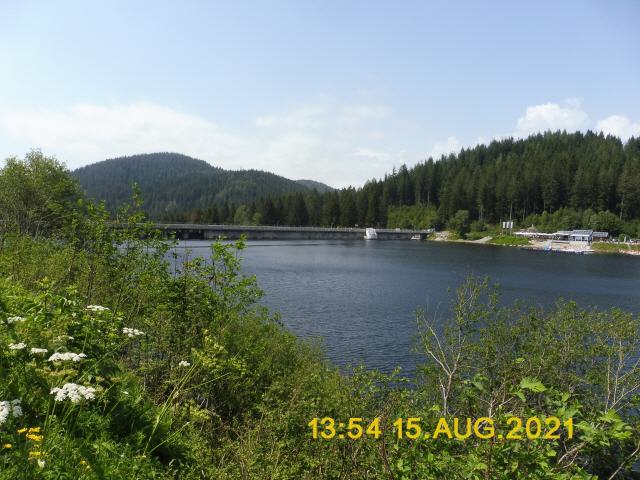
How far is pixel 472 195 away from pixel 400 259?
93635 mm

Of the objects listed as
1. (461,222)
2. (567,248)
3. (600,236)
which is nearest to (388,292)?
(567,248)

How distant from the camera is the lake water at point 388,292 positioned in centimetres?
2683

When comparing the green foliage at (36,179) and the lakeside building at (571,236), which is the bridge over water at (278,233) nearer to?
the lakeside building at (571,236)

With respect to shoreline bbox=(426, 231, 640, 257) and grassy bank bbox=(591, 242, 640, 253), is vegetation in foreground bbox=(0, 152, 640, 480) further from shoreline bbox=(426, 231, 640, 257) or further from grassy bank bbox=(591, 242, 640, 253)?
grassy bank bbox=(591, 242, 640, 253)

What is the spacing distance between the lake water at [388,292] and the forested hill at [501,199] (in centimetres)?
7226

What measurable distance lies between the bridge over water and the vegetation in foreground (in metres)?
113

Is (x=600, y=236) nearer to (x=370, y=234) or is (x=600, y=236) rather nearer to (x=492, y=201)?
(x=492, y=201)

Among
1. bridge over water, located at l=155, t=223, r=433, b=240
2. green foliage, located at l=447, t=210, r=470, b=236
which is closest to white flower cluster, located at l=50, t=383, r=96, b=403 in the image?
bridge over water, located at l=155, t=223, r=433, b=240

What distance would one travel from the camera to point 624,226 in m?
130

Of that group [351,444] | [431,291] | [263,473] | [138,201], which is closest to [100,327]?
[263,473]

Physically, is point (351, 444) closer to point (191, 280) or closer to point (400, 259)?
point (191, 280)

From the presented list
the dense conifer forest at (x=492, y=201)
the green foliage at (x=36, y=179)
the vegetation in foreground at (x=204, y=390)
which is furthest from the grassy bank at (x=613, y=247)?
the green foliage at (x=36, y=179)

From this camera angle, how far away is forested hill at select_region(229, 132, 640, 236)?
140 metres

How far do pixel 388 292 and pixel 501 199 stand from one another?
129 m
